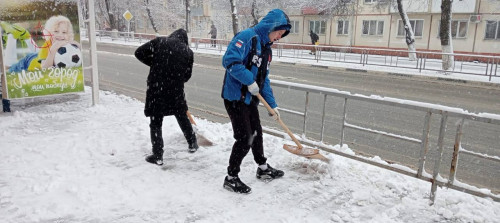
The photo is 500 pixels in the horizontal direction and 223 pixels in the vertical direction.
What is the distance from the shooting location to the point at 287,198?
165 inches

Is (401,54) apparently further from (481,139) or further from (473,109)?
(481,139)

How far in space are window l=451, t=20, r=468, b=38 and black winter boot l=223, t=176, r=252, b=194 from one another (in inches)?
1102

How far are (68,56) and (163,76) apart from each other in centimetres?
387

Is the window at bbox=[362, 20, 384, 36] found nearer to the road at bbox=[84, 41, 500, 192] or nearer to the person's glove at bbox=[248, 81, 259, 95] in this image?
the road at bbox=[84, 41, 500, 192]

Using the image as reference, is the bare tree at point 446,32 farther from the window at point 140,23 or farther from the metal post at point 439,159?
the window at point 140,23

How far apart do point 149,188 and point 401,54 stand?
68.7 feet

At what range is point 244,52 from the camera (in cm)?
396

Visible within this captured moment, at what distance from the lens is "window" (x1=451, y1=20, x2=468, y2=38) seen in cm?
2728

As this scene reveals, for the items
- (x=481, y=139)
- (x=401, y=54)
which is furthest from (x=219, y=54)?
(x=481, y=139)

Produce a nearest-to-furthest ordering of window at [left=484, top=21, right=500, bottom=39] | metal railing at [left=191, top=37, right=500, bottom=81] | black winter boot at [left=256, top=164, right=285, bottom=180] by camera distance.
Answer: black winter boot at [left=256, top=164, right=285, bottom=180], metal railing at [left=191, top=37, right=500, bottom=81], window at [left=484, top=21, right=500, bottom=39]

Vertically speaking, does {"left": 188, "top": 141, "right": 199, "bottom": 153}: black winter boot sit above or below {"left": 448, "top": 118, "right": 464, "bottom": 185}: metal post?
below

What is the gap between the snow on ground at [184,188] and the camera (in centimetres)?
380

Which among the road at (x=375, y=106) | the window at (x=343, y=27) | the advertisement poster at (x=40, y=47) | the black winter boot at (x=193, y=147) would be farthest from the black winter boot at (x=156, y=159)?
the window at (x=343, y=27)

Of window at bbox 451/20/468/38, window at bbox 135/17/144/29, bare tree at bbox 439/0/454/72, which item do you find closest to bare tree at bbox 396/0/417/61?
bare tree at bbox 439/0/454/72
